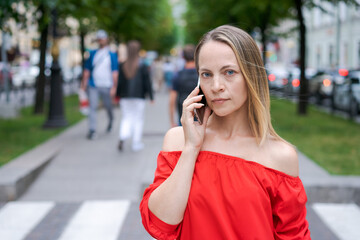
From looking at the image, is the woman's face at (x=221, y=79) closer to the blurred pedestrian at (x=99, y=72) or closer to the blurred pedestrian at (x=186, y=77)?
the blurred pedestrian at (x=186, y=77)

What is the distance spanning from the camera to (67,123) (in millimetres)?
12500

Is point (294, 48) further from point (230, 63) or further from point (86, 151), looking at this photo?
point (230, 63)

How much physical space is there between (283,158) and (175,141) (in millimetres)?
439

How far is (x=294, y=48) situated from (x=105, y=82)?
4748cm

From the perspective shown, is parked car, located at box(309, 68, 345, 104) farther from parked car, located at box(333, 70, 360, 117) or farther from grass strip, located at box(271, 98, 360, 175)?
grass strip, located at box(271, 98, 360, 175)

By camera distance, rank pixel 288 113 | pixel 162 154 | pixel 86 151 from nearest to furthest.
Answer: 1. pixel 162 154
2. pixel 86 151
3. pixel 288 113

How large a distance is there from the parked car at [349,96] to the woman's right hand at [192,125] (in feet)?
44.7

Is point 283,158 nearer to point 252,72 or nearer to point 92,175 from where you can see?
point 252,72

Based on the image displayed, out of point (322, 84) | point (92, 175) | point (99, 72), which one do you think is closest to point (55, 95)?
point (99, 72)

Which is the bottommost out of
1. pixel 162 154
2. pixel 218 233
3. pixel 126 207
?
pixel 126 207

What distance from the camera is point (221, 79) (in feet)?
6.25

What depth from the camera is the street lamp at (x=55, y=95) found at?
12000mm

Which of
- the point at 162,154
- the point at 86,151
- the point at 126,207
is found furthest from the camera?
the point at 86,151

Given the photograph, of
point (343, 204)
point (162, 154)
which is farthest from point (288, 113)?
point (162, 154)
